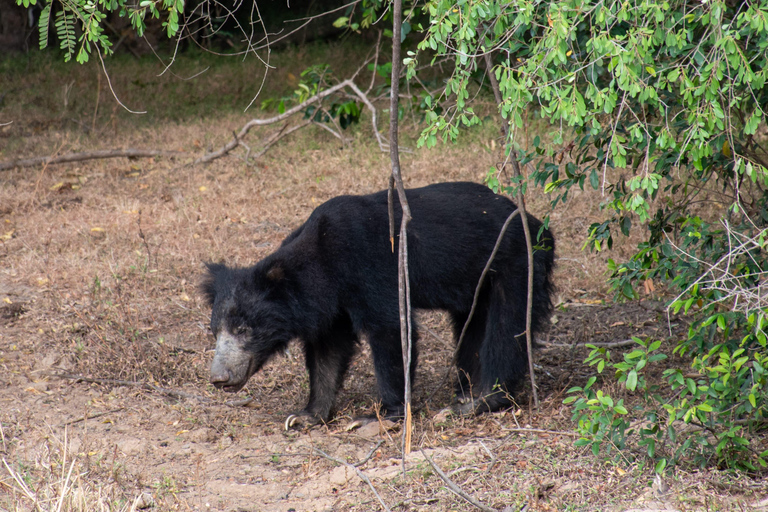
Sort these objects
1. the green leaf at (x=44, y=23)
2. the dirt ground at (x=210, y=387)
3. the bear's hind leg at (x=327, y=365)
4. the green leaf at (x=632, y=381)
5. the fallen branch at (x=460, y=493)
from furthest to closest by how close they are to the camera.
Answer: the bear's hind leg at (x=327, y=365), the green leaf at (x=44, y=23), the dirt ground at (x=210, y=387), the fallen branch at (x=460, y=493), the green leaf at (x=632, y=381)

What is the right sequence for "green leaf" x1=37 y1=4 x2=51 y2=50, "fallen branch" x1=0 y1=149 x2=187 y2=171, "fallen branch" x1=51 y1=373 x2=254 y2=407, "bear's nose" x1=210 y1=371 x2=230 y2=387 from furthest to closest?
1. "fallen branch" x1=0 y1=149 x2=187 y2=171
2. "fallen branch" x1=51 y1=373 x2=254 y2=407
3. "bear's nose" x1=210 y1=371 x2=230 y2=387
4. "green leaf" x1=37 y1=4 x2=51 y2=50

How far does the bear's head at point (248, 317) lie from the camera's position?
4098 mm

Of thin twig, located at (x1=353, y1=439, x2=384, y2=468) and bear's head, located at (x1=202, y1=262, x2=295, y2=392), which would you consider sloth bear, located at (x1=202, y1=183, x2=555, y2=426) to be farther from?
thin twig, located at (x1=353, y1=439, x2=384, y2=468)

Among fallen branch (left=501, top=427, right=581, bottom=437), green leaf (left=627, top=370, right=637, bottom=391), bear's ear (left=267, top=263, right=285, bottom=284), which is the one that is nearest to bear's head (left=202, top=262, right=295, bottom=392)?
bear's ear (left=267, top=263, right=285, bottom=284)

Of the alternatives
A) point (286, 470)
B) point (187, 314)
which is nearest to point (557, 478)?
point (286, 470)

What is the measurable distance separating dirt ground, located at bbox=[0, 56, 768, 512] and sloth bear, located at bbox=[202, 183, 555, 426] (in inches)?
12.1

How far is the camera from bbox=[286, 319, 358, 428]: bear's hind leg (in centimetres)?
441

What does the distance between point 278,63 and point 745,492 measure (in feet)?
35.1

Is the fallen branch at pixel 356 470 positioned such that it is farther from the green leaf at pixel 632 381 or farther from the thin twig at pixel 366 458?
the green leaf at pixel 632 381

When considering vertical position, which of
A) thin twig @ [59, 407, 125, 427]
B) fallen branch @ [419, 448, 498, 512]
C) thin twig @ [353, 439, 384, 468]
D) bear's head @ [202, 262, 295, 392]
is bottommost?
thin twig @ [59, 407, 125, 427]

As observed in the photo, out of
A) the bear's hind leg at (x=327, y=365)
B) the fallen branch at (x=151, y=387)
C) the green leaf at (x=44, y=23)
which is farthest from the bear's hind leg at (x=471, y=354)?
the green leaf at (x=44, y=23)

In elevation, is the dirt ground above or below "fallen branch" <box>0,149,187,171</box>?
below

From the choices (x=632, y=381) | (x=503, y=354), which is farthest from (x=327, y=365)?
(x=632, y=381)

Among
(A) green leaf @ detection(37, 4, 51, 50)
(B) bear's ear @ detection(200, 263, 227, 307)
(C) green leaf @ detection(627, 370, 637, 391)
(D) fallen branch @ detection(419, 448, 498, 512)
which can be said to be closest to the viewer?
(C) green leaf @ detection(627, 370, 637, 391)
